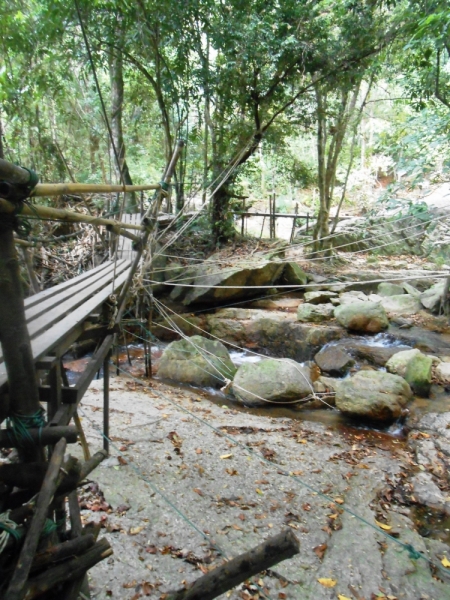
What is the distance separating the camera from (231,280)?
7477mm

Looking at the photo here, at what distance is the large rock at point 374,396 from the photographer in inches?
175

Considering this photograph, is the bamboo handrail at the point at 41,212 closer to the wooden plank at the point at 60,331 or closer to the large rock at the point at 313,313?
the wooden plank at the point at 60,331

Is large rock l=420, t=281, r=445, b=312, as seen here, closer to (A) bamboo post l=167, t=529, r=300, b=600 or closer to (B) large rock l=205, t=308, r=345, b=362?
(B) large rock l=205, t=308, r=345, b=362

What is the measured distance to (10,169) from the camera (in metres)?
0.96

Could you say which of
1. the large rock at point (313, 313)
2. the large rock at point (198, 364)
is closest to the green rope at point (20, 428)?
the large rock at point (198, 364)

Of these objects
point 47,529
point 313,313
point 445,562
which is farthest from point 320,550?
point 313,313

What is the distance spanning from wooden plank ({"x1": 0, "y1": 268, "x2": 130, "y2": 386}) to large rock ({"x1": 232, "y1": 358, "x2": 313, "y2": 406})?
111 inches

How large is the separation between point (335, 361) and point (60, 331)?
4713 millimetres

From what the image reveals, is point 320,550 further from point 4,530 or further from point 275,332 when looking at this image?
point 275,332

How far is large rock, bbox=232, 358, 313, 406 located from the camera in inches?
194

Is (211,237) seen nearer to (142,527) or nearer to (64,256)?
(64,256)

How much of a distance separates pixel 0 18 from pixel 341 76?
5.13 m

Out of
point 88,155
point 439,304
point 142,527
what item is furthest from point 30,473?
point 88,155

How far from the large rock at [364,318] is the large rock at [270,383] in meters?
2.03
